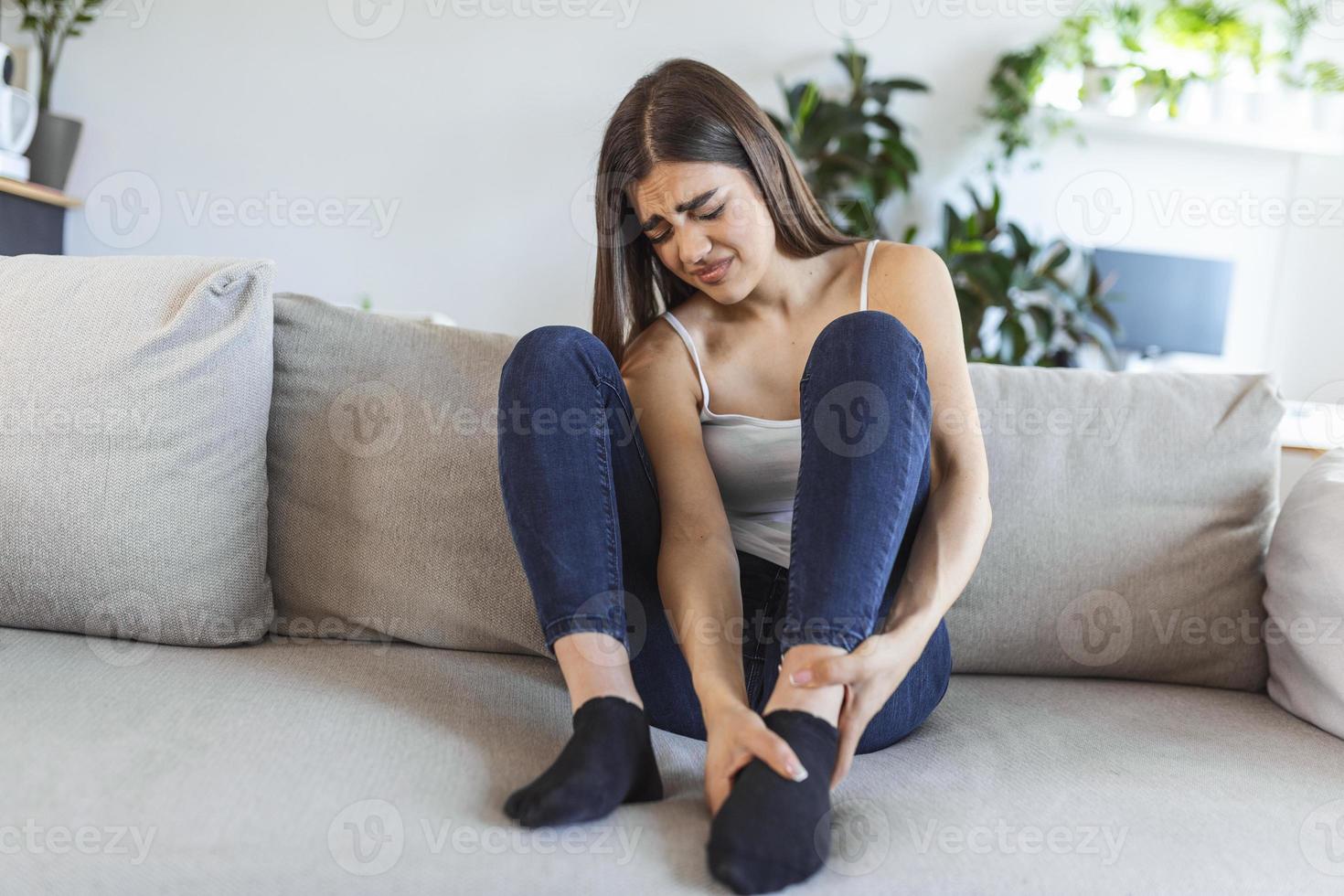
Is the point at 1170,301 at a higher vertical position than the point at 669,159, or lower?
lower

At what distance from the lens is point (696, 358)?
129 cm

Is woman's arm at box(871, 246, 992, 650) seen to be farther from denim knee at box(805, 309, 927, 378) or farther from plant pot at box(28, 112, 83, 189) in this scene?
plant pot at box(28, 112, 83, 189)

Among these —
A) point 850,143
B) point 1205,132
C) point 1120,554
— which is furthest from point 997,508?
point 1205,132

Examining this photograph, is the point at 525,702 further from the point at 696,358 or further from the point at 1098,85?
the point at 1098,85

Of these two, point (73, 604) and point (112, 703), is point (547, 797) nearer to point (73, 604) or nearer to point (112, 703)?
point (112, 703)

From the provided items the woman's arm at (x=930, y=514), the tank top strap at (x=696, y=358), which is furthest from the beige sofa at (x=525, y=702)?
the tank top strap at (x=696, y=358)

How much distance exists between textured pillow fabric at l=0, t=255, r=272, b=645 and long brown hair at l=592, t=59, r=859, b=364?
0.42 metres

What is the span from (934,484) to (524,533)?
43cm

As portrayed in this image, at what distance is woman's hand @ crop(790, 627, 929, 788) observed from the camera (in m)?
0.87

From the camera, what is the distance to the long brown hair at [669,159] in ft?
3.99

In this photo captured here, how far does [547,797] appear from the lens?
80 cm

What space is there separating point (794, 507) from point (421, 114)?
6.69ft

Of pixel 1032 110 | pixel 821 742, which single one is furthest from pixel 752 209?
pixel 1032 110

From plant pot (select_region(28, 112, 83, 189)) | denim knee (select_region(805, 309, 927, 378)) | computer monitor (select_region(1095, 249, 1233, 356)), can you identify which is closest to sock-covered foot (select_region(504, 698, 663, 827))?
denim knee (select_region(805, 309, 927, 378))
